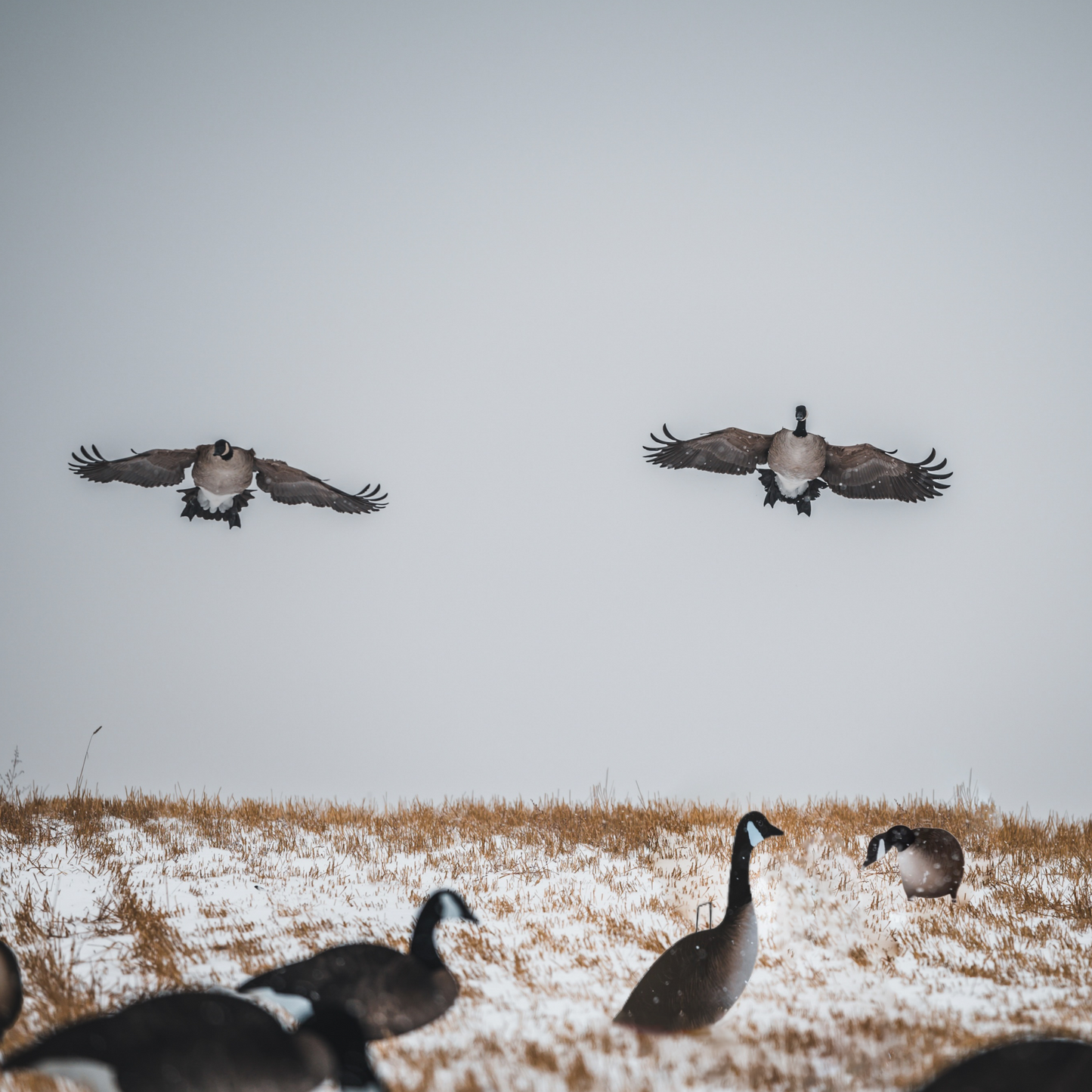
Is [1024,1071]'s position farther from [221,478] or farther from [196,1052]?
[221,478]

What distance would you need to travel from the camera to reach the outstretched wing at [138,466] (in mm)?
10281

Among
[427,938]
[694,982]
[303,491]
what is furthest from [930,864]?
[303,491]

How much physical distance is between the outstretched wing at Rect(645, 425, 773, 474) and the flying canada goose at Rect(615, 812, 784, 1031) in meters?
6.97

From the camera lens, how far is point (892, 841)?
7.37 metres

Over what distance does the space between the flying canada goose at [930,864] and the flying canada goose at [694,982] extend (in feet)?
9.79

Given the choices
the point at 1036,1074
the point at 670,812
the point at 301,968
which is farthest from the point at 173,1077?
the point at 670,812

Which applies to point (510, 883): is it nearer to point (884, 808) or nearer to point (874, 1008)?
point (874, 1008)

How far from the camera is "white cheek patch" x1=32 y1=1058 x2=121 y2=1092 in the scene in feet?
9.62

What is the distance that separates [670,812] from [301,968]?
717 cm

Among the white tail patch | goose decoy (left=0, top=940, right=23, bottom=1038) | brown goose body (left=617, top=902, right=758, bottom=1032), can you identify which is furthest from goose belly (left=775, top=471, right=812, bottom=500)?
goose decoy (left=0, top=940, right=23, bottom=1038)

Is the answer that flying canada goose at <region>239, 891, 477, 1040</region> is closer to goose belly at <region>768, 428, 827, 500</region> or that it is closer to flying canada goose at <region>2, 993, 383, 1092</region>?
flying canada goose at <region>2, 993, 383, 1092</region>

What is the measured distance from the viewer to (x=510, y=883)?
753cm

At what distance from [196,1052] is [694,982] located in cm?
273

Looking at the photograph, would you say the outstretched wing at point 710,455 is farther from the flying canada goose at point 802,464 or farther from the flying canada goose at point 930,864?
the flying canada goose at point 930,864
